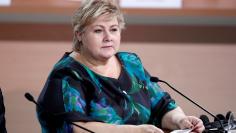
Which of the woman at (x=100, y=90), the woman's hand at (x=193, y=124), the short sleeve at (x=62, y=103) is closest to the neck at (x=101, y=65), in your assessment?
the woman at (x=100, y=90)

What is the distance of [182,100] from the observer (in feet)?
7.85

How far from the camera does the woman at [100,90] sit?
4.68 feet

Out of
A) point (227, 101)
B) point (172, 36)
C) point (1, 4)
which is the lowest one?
point (227, 101)

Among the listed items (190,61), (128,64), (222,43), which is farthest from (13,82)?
(222,43)

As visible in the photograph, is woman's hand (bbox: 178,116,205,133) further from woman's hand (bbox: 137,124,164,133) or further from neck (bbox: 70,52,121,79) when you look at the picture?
neck (bbox: 70,52,121,79)

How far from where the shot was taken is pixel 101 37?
1.56 meters

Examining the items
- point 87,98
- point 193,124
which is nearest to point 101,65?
point 87,98

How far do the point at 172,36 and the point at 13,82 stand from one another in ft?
2.91

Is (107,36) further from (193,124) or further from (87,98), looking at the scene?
(193,124)

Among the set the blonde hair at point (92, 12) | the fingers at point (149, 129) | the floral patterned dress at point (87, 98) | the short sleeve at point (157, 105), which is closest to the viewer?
the fingers at point (149, 129)

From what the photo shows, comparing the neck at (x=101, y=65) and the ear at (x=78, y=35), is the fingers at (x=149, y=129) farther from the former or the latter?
the ear at (x=78, y=35)

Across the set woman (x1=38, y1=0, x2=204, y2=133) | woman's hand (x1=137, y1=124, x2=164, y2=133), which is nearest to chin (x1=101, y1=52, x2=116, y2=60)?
woman (x1=38, y1=0, x2=204, y2=133)

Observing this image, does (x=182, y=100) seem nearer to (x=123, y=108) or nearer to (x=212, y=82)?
(x=212, y=82)

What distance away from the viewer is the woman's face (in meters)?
1.56
